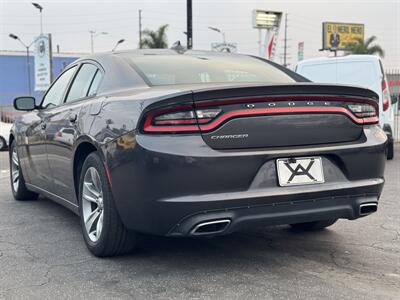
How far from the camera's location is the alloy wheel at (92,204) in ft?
12.4

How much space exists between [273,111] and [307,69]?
321 inches

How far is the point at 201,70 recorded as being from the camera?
13.5 ft

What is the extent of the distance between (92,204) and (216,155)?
1.28 metres

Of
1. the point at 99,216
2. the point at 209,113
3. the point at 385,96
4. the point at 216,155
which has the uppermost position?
the point at 209,113

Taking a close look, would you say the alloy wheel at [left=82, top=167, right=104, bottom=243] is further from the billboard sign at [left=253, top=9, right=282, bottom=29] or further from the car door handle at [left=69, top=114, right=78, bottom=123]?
the billboard sign at [left=253, top=9, right=282, bottom=29]

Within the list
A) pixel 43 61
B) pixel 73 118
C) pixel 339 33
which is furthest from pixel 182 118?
pixel 339 33

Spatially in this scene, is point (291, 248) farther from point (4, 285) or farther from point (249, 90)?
point (4, 285)

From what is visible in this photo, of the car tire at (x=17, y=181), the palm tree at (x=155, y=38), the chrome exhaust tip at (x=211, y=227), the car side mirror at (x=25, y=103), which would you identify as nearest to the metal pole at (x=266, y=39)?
the car tire at (x=17, y=181)

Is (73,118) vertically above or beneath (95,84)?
beneath

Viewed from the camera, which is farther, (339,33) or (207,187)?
(339,33)

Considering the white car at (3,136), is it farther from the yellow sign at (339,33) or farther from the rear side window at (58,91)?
the yellow sign at (339,33)

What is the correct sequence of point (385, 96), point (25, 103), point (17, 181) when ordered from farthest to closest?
Result: point (385, 96)
point (17, 181)
point (25, 103)

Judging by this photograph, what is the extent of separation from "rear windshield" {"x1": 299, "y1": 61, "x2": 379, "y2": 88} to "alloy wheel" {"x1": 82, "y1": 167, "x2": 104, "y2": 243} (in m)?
7.14

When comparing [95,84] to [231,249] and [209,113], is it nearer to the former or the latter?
[209,113]
